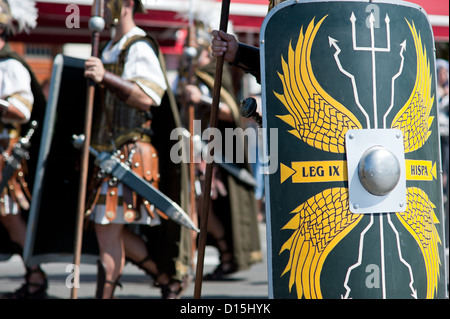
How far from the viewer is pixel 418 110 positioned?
7.59ft

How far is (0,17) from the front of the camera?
470 cm

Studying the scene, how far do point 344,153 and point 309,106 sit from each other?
172 mm

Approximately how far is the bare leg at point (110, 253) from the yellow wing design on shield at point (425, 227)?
6.58 feet

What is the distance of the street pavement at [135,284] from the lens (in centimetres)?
496

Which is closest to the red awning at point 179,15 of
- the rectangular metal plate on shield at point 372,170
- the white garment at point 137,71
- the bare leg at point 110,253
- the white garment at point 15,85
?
the white garment at point 15,85

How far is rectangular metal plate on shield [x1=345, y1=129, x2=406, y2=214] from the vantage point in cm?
221

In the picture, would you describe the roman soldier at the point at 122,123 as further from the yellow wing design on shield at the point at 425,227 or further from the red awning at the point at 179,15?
the red awning at the point at 179,15

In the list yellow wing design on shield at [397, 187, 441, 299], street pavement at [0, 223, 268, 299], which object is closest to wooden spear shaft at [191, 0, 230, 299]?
yellow wing design on shield at [397, 187, 441, 299]

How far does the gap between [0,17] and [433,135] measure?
10.4ft

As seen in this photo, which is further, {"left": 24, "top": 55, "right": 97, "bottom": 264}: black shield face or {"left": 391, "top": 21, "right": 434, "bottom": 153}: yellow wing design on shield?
{"left": 24, "top": 55, "right": 97, "bottom": 264}: black shield face

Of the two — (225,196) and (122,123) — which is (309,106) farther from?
(225,196)

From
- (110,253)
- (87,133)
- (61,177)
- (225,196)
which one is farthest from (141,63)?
(225,196)

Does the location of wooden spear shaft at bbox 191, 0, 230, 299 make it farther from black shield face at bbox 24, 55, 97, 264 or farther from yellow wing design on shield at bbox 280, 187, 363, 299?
Result: black shield face at bbox 24, 55, 97, 264
